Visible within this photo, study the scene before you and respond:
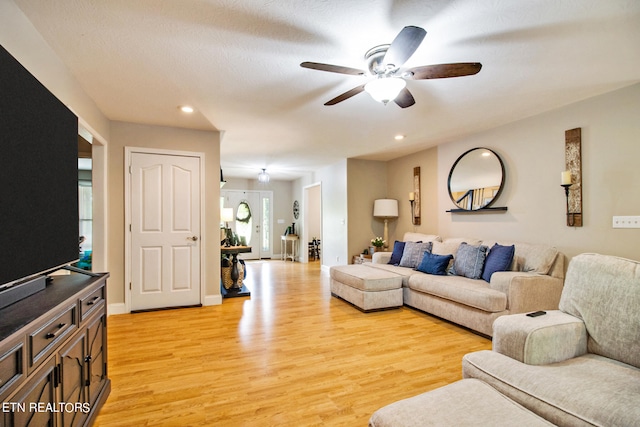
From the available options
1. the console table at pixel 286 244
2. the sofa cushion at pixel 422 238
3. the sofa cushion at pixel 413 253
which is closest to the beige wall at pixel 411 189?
the sofa cushion at pixel 422 238

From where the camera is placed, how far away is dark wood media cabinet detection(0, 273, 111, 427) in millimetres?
1008

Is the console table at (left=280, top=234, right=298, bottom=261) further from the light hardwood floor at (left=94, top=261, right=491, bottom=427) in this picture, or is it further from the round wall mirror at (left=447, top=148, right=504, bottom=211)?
the round wall mirror at (left=447, top=148, right=504, bottom=211)

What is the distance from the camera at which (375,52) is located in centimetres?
211

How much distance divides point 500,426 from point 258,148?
4775 mm

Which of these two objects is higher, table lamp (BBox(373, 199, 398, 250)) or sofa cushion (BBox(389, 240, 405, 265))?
table lamp (BBox(373, 199, 398, 250))

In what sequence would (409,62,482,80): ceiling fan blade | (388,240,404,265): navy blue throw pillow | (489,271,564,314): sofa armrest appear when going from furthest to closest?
(388,240,404,265): navy blue throw pillow
(489,271,564,314): sofa armrest
(409,62,482,80): ceiling fan blade

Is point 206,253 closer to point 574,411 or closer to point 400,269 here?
point 400,269

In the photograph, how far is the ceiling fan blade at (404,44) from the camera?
1.56 metres

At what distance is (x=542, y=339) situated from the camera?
152cm

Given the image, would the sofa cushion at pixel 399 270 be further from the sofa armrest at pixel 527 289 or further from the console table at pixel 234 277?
the console table at pixel 234 277

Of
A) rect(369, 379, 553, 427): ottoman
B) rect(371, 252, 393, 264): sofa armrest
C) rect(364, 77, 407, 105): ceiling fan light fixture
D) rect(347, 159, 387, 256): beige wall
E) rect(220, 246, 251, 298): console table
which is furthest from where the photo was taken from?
rect(347, 159, 387, 256): beige wall

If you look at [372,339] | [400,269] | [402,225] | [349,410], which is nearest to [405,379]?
Answer: [349,410]

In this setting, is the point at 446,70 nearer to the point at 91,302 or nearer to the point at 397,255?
the point at 91,302

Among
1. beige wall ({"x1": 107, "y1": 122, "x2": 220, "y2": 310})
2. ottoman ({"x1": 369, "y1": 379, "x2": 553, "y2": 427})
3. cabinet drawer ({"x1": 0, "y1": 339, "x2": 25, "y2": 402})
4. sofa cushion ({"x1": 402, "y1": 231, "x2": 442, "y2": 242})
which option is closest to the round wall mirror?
sofa cushion ({"x1": 402, "y1": 231, "x2": 442, "y2": 242})
